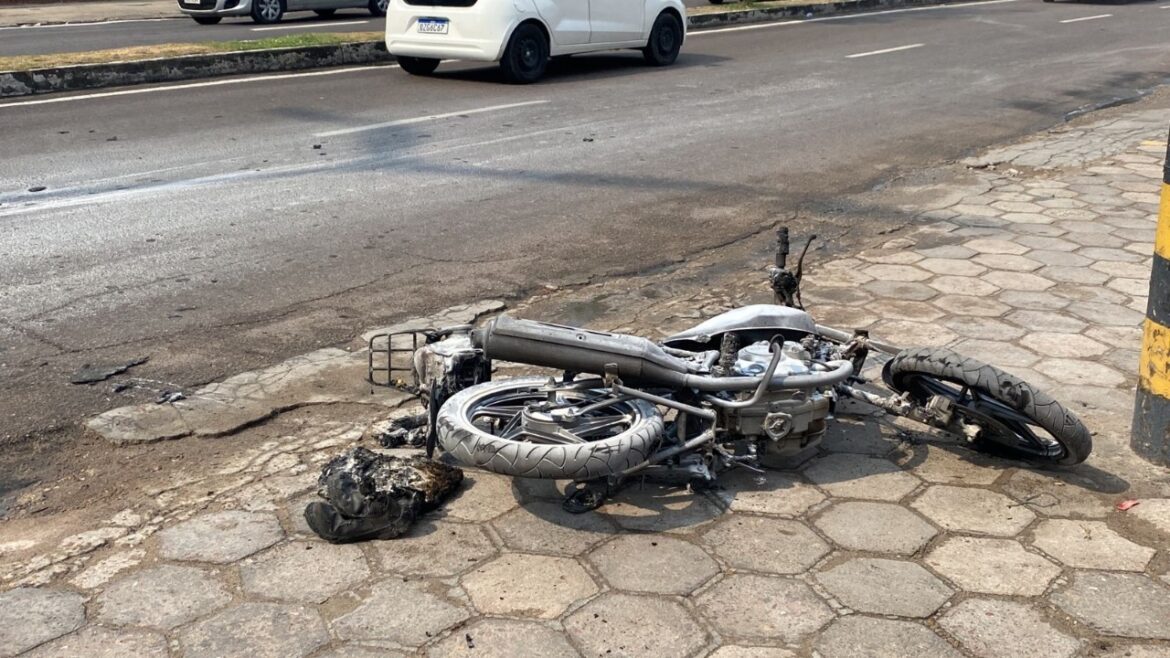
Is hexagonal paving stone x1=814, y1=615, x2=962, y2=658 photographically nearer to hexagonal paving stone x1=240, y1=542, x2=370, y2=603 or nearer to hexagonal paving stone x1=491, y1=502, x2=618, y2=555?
hexagonal paving stone x1=491, y1=502, x2=618, y2=555

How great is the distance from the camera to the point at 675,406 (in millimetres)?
3637

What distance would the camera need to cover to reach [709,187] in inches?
330

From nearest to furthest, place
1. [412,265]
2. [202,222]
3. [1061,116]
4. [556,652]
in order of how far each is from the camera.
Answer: [556,652] < [412,265] < [202,222] < [1061,116]

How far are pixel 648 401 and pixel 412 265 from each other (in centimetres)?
301

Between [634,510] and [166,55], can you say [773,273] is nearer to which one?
[634,510]

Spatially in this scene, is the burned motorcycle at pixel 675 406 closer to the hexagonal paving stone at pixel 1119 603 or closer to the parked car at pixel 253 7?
the hexagonal paving stone at pixel 1119 603

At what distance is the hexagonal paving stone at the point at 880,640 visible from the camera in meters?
2.87

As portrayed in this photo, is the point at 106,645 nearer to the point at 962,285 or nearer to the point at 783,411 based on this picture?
the point at 783,411

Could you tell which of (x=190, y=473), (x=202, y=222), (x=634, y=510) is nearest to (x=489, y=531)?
(x=634, y=510)

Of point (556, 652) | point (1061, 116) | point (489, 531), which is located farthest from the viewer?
point (1061, 116)

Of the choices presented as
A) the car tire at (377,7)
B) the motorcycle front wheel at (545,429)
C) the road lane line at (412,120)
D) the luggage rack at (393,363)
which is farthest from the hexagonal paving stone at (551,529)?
the car tire at (377,7)

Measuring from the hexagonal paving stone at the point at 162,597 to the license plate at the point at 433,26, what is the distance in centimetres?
1049

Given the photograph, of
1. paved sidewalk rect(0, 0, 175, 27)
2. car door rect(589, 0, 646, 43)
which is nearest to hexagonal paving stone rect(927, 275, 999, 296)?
car door rect(589, 0, 646, 43)

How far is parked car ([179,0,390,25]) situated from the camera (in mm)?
20000
